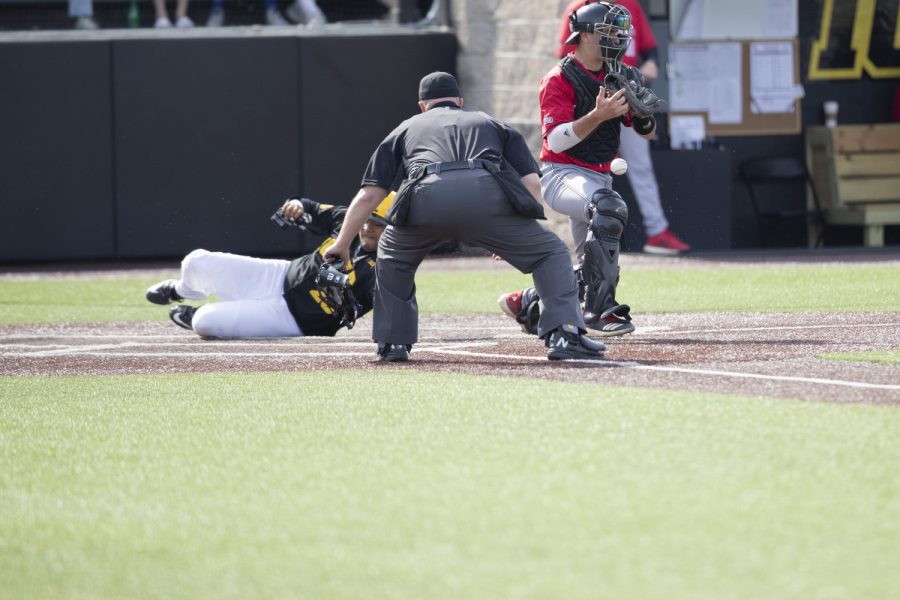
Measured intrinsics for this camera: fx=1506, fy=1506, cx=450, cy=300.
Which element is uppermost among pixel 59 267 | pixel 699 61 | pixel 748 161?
pixel 699 61

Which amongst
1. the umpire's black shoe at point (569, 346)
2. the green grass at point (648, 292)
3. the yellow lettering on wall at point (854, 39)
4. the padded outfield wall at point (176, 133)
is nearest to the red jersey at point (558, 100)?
the umpire's black shoe at point (569, 346)

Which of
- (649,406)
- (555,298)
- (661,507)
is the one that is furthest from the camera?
(555,298)

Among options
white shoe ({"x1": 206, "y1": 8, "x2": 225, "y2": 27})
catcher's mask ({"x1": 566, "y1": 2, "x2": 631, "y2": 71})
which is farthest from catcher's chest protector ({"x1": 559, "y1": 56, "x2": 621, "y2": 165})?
white shoe ({"x1": 206, "y1": 8, "x2": 225, "y2": 27})

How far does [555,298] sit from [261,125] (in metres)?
8.57

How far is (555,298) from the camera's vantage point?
8.03m

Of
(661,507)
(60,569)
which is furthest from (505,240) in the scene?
(60,569)

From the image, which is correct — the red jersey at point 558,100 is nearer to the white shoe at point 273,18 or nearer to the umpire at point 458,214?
the umpire at point 458,214

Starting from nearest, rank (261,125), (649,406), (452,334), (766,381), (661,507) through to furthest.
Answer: (661,507)
(649,406)
(766,381)
(452,334)
(261,125)

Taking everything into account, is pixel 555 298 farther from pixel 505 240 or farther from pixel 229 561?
pixel 229 561

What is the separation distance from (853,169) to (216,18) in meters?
7.17

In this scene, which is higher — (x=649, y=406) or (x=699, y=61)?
(x=699, y=61)

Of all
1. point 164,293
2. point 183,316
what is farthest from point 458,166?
point 164,293

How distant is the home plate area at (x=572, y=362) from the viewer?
23.1 feet

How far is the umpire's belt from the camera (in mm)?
7980
